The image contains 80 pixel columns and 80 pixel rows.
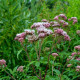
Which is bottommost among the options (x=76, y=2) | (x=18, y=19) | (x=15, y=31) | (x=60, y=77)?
(x=60, y=77)

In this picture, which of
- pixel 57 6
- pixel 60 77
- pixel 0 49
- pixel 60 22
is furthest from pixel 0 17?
pixel 57 6

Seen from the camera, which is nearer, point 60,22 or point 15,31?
point 60,22

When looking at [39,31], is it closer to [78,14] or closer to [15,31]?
[15,31]

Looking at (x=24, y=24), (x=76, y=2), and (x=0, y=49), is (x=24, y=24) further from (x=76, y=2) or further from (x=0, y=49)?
(x=76, y=2)

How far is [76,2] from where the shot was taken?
416 centimetres

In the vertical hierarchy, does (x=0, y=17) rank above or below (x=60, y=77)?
above

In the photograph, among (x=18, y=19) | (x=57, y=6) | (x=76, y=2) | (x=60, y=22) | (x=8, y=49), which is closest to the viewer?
(x=60, y=22)

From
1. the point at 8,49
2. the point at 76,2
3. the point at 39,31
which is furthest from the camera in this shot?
the point at 76,2

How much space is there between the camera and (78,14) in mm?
4168

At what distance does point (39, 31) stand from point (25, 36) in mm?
213

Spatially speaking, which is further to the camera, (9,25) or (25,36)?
(9,25)

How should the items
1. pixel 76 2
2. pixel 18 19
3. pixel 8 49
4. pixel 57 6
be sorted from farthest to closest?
1. pixel 57 6
2. pixel 76 2
3. pixel 18 19
4. pixel 8 49

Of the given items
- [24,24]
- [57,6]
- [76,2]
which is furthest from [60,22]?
[57,6]

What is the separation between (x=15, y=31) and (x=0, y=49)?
47 centimetres
